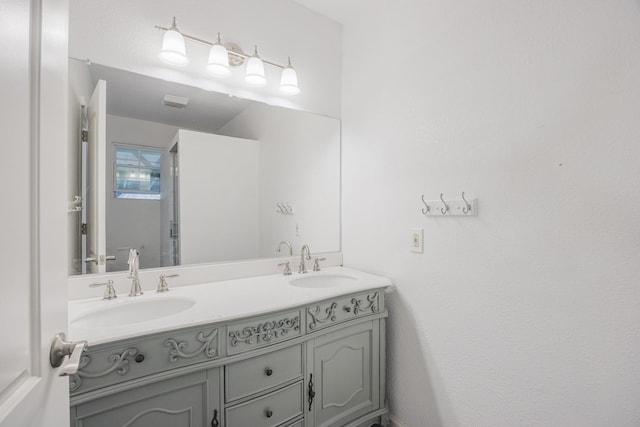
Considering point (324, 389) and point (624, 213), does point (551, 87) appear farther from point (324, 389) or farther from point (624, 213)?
point (324, 389)

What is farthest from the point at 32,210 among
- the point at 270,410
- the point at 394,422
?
the point at 394,422

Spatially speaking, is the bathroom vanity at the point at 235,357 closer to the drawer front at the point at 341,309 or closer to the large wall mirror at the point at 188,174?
the drawer front at the point at 341,309

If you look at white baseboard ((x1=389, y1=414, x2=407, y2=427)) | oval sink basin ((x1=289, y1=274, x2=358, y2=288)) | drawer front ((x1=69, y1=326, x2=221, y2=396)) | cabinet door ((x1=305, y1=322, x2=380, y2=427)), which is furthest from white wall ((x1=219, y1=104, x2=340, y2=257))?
white baseboard ((x1=389, y1=414, x2=407, y2=427))

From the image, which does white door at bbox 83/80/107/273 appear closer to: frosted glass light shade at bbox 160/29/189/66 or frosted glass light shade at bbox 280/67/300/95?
frosted glass light shade at bbox 160/29/189/66

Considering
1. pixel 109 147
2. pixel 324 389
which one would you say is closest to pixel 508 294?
pixel 324 389

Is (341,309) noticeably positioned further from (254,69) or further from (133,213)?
(254,69)

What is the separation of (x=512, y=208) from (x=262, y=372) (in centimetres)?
119

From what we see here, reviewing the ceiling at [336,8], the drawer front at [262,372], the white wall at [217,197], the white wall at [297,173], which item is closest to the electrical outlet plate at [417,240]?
the white wall at [297,173]

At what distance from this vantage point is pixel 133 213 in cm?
141

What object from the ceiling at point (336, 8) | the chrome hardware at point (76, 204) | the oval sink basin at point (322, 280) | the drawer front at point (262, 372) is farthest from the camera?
the ceiling at point (336, 8)

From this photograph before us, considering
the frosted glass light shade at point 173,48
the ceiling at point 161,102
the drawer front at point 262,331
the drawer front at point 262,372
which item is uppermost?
the frosted glass light shade at point 173,48

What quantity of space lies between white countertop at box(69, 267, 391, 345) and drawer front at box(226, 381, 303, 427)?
0.36m

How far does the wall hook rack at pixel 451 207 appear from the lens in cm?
127

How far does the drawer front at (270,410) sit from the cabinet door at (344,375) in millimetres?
68
